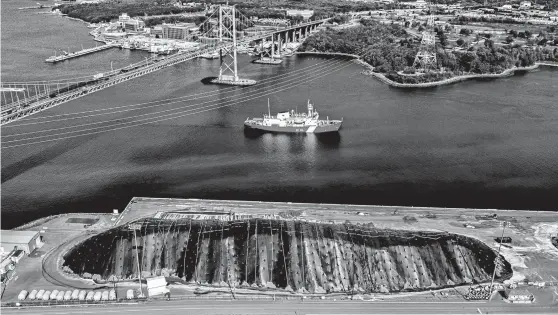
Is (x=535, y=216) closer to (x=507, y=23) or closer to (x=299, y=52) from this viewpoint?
(x=299, y=52)

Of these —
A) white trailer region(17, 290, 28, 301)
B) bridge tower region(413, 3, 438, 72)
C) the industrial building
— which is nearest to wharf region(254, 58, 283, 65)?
bridge tower region(413, 3, 438, 72)

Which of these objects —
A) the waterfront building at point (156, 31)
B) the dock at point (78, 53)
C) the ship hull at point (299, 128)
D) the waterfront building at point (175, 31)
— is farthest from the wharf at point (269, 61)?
the ship hull at point (299, 128)

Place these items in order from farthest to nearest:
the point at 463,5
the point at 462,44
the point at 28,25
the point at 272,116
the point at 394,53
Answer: the point at 463,5, the point at 28,25, the point at 462,44, the point at 394,53, the point at 272,116

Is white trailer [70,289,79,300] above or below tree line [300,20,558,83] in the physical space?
below

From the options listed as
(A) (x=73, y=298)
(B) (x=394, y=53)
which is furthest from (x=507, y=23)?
(A) (x=73, y=298)

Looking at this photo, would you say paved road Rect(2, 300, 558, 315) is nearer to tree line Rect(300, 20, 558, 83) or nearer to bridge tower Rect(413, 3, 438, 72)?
tree line Rect(300, 20, 558, 83)

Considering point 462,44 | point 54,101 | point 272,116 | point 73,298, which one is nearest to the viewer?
point 73,298
